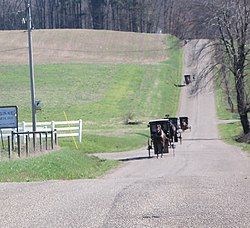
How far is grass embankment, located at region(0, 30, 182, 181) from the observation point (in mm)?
45881

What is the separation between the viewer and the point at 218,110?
241 ft

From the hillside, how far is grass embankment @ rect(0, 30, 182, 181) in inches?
132

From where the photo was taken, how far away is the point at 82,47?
9425 centimetres

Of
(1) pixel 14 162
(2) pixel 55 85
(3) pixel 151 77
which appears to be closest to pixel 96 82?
(2) pixel 55 85

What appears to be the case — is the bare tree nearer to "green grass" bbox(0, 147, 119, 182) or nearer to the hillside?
"green grass" bbox(0, 147, 119, 182)

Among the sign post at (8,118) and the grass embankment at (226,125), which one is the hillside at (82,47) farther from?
the sign post at (8,118)

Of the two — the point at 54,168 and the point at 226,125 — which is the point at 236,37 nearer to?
the point at 226,125

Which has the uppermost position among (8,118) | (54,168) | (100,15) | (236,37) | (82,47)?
(100,15)

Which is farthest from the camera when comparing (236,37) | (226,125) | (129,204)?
(226,125)

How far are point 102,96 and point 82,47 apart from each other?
27611 mm

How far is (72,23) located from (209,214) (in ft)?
456

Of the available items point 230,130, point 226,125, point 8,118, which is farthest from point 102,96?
point 8,118

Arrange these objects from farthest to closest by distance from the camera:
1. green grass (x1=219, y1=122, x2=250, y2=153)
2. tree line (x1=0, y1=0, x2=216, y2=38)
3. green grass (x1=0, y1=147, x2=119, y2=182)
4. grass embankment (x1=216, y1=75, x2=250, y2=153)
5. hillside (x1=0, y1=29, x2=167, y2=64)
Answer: tree line (x1=0, y1=0, x2=216, y2=38), hillside (x1=0, y1=29, x2=167, y2=64), green grass (x1=219, y1=122, x2=250, y2=153), grass embankment (x1=216, y1=75, x2=250, y2=153), green grass (x1=0, y1=147, x2=119, y2=182)

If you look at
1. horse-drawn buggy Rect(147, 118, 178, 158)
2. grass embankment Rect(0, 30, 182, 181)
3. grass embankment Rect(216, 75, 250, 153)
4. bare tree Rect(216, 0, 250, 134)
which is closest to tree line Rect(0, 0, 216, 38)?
grass embankment Rect(0, 30, 182, 181)
